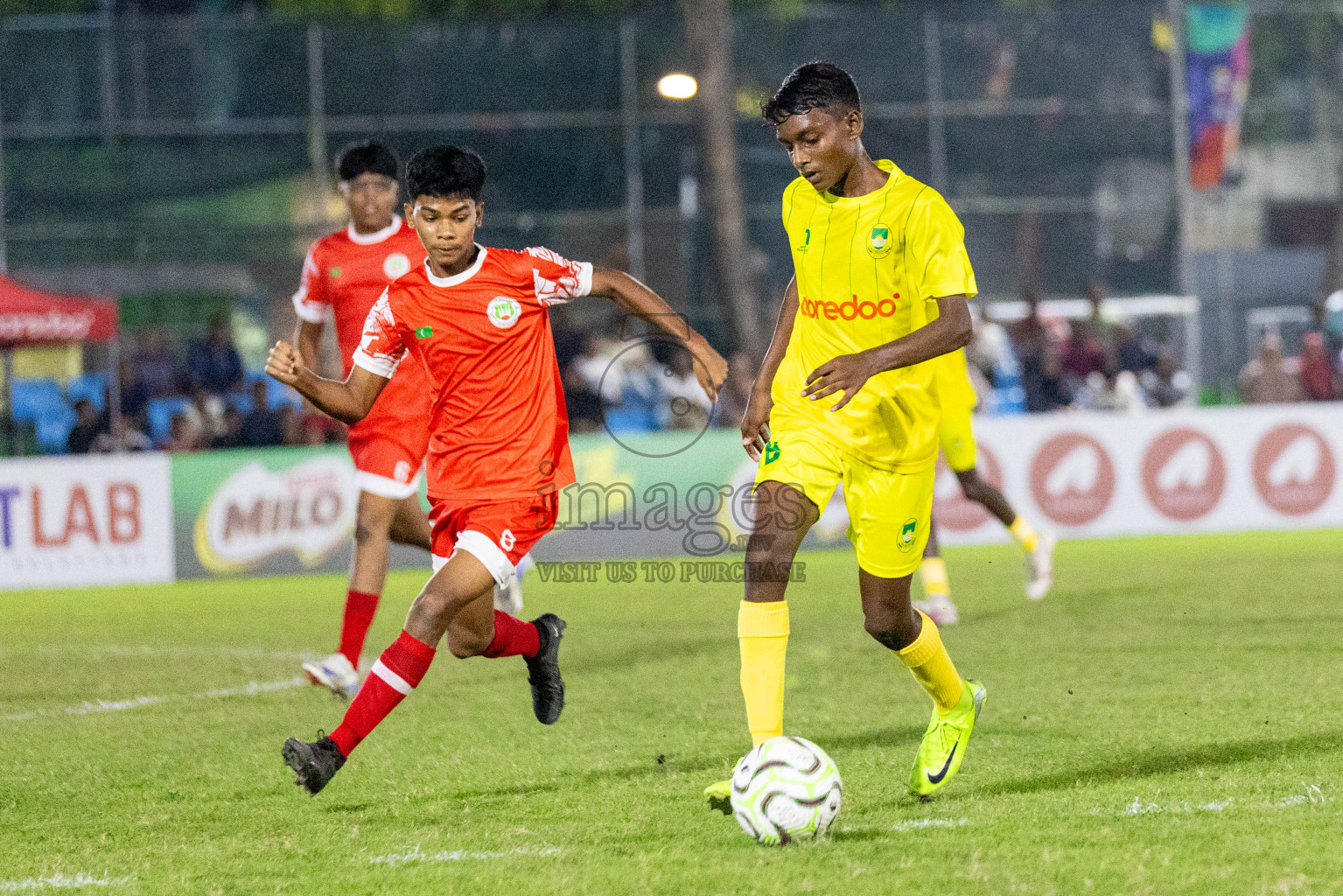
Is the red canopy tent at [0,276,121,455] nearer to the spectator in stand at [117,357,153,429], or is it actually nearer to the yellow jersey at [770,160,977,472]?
the spectator in stand at [117,357,153,429]

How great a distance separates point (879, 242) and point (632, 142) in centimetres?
1616

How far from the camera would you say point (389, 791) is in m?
5.00

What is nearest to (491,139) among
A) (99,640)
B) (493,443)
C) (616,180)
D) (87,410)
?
(616,180)

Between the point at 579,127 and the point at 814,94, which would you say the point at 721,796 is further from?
the point at 579,127

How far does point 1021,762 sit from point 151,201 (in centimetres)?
1684

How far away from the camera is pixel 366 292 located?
7.07 metres

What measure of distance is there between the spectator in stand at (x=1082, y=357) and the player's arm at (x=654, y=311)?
11972 mm

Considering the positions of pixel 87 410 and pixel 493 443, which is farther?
pixel 87 410

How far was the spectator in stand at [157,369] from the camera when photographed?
16828mm

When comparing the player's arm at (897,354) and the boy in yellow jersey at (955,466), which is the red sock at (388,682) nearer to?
the player's arm at (897,354)

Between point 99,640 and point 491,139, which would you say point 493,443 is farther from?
point 491,139

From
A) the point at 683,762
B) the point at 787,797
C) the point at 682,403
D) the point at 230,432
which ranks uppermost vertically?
the point at 682,403

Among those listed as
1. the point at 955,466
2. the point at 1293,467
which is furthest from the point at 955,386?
the point at 1293,467

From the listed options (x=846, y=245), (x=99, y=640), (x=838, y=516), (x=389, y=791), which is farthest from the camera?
(x=838, y=516)
